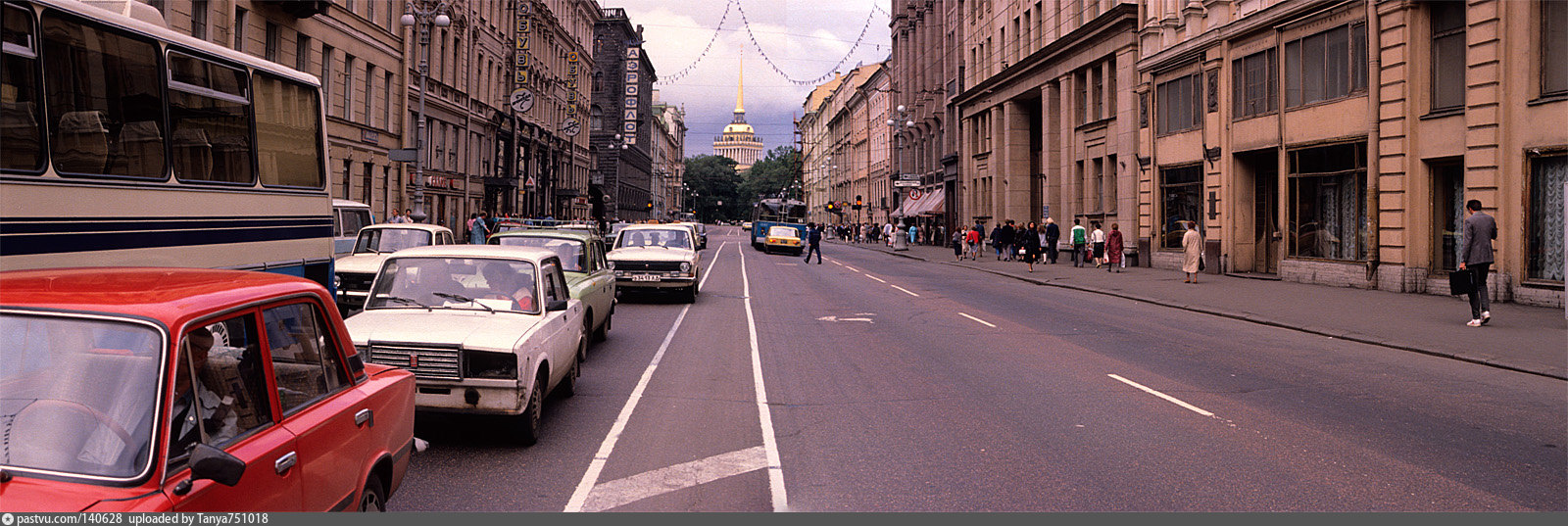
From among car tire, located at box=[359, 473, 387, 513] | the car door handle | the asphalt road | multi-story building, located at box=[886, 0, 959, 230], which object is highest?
multi-story building, located at box=[886, 0, 959, 230]

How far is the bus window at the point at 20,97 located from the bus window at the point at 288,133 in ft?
8.92

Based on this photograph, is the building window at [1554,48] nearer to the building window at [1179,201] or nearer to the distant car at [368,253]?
the building window at [1179,201]

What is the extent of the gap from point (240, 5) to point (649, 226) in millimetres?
12827

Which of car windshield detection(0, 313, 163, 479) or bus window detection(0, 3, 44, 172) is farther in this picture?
bus window detection(0, 3, 44, 172)

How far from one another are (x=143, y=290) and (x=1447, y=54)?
22265mm

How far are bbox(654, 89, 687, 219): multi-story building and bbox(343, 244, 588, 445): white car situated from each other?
119918mm

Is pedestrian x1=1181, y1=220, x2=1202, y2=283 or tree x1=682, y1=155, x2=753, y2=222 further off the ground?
tree x1=682, y1=155, x2=753, y2=222

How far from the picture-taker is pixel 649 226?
22000 mm

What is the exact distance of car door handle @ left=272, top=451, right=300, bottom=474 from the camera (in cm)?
381

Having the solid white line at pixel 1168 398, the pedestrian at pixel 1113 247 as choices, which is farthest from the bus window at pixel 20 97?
the pedestrian at pixel 1113 247

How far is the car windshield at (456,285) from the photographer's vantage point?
8.59 m

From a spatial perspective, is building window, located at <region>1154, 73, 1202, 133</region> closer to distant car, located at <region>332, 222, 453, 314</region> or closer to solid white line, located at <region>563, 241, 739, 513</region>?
distant car, located at <region>332, 222, 453, 314</region>

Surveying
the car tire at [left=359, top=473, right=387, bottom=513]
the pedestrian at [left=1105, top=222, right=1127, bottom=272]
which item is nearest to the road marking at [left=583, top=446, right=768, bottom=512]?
the car tire at [left=359, top=473, right=387, bottom=513]

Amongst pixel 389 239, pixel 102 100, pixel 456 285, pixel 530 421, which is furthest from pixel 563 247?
pixel 530 421
